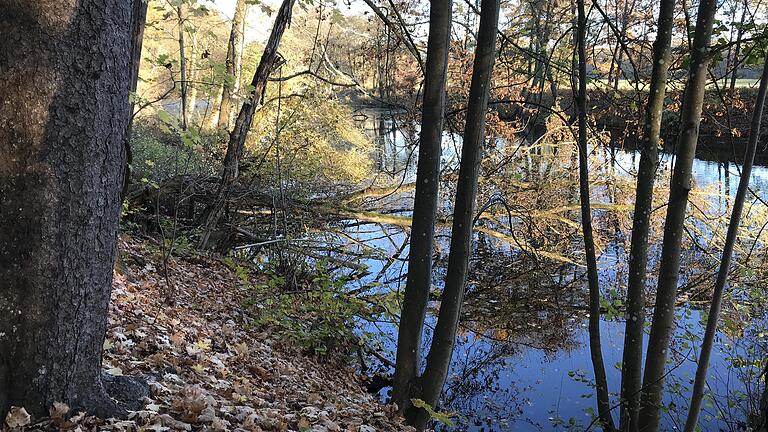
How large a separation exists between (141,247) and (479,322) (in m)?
5.19

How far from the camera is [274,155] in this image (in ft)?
41.6

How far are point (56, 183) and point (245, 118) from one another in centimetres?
643

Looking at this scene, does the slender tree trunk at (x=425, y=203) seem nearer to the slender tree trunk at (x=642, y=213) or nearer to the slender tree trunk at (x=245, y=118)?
the slender tree trunk at (x=642, y=213)

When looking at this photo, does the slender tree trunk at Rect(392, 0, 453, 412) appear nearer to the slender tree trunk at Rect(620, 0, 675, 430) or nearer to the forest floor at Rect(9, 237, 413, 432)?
the forest floor at Rect(9, 237, 413, 432)

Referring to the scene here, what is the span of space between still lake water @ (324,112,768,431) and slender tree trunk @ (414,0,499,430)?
0.97 meters

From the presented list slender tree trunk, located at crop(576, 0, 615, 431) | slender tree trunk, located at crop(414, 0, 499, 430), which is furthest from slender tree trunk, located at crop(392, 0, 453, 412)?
slender tree trunk, located at crop(576, 0, 615, 431)

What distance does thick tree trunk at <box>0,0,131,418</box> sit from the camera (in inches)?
85.4

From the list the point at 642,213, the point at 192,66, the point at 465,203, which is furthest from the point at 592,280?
the point at 192,66

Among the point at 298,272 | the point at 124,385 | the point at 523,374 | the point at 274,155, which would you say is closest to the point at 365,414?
the point at 124,385

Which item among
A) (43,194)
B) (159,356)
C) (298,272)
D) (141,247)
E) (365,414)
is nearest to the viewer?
(43,194)

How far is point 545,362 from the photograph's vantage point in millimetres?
7969

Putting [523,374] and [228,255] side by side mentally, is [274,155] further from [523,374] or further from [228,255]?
[523,374]

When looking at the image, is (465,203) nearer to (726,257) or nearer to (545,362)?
(726,257)

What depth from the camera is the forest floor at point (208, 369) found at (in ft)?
10.1
